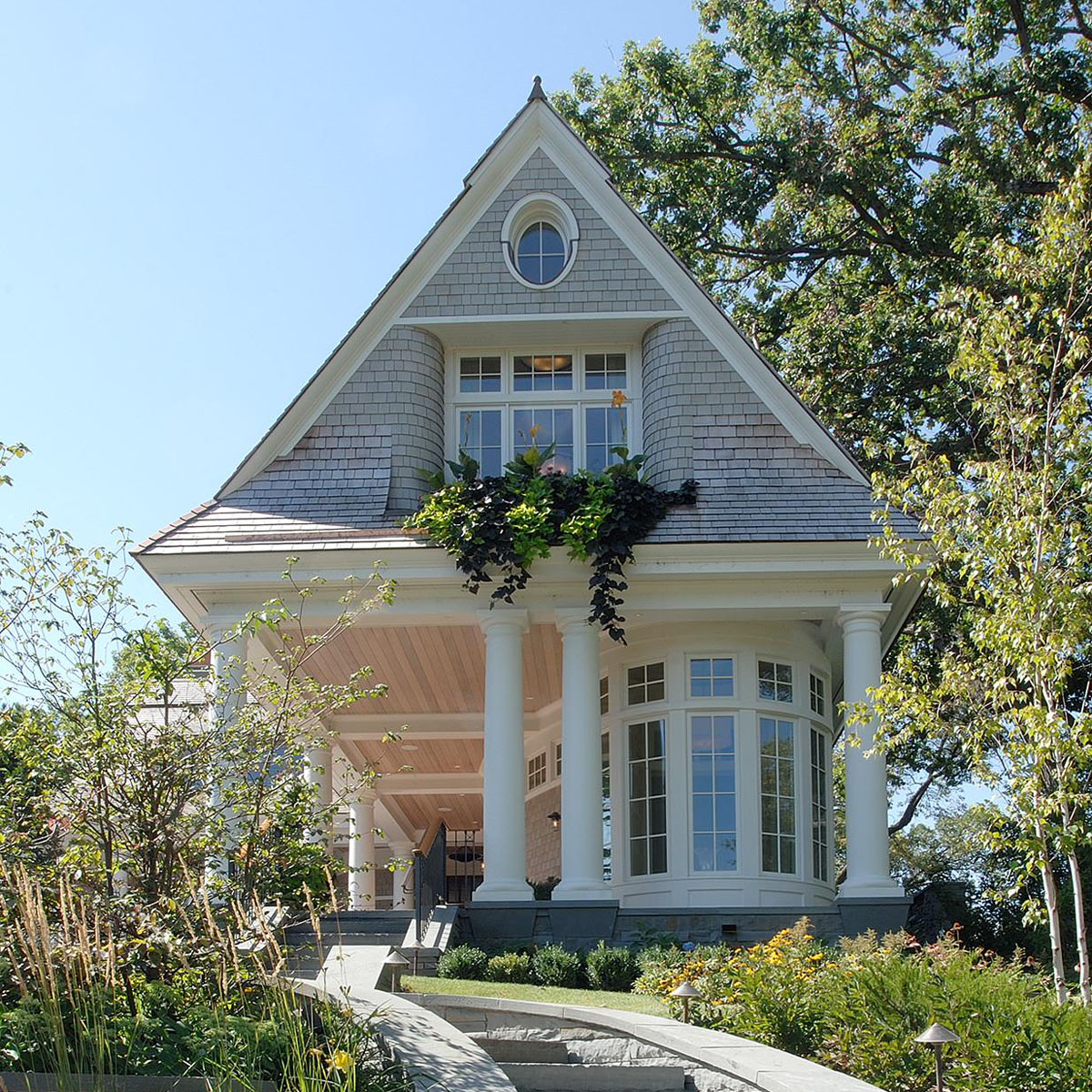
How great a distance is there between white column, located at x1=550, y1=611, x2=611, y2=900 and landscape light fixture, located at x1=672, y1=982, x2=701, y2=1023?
213 inches

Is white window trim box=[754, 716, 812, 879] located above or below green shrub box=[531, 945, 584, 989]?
above

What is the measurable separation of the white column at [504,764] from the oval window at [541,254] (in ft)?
14.0

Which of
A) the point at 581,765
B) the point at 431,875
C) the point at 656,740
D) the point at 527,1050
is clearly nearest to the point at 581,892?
the point at 581,765

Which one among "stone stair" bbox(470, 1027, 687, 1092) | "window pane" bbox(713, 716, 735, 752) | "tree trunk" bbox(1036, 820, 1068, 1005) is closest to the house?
"window pane" bbox(713, 716, 735, 752)

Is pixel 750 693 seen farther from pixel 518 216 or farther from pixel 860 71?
pixel 860 71

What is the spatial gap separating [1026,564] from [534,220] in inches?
365

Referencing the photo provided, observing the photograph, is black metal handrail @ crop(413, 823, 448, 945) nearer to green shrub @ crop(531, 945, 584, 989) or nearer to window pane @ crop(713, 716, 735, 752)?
green shrub @ crop(531, 945, 584, 989)

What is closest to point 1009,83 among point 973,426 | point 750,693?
point 973,426

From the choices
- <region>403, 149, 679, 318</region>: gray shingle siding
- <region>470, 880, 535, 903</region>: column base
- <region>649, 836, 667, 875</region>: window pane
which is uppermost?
<region>403, 149, 679, 318</region>: gray shingle siding

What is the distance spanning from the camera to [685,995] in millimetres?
8812

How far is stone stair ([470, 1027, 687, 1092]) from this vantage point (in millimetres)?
7648

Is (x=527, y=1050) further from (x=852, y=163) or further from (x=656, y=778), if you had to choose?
(x=852, y=163)

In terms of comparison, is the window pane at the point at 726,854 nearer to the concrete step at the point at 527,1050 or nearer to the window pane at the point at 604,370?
the window pane at the point at 604,370

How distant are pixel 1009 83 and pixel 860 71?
2797mm
